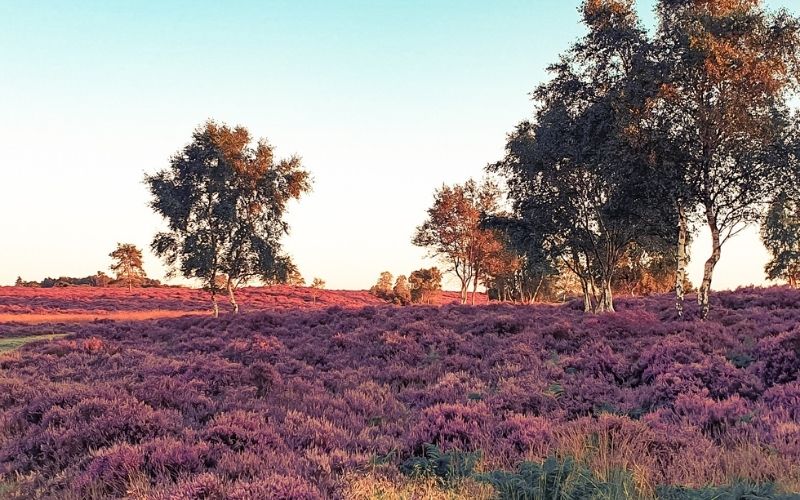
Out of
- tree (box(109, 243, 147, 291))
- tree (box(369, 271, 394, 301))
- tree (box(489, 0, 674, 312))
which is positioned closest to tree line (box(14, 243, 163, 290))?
tree (box(109, 243, 147, 291))

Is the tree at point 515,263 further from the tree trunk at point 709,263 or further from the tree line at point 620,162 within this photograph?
the tree trunk at point 709,263

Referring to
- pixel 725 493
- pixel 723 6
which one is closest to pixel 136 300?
pixel 723 6

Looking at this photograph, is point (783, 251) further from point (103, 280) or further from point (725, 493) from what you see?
point (103, 280)

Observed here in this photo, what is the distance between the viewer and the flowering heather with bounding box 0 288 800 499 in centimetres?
626

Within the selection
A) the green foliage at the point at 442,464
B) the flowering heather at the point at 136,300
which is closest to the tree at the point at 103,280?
the flowering heather at the point at 136,300

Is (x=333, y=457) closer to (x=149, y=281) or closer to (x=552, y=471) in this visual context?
(x=552, y=471)

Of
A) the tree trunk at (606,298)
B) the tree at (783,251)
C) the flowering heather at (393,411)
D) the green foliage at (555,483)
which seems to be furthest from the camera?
the tree at (783,251)

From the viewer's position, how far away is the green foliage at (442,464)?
639cm

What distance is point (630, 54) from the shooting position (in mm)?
26844

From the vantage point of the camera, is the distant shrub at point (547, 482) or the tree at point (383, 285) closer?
the distant shrub at point (547, 482)

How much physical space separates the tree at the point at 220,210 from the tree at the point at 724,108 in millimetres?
29990

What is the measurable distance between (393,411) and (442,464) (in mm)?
3936

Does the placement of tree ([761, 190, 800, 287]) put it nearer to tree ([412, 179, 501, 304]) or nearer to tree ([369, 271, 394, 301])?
tree ([412, 179, 501, 304])

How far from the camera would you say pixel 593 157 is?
26.6m
